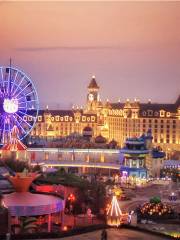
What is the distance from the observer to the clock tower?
43312mm

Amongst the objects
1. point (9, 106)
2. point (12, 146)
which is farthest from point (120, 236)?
point (12, 146)

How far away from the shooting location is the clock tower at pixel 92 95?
43.3 m

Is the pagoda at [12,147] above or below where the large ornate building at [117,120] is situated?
below

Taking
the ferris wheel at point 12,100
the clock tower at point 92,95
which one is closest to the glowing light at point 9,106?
the ferris wheel at point 12,100

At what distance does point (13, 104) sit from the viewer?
58.4 ft

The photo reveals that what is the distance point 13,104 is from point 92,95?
26.7 m

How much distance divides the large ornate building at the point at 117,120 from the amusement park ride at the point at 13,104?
1650cm

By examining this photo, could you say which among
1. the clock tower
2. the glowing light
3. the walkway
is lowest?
the walkway

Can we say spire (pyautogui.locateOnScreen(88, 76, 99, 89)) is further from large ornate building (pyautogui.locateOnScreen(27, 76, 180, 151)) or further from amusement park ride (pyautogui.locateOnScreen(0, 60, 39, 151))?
amusement park ride (pyautogui.locateOnScreen(0, 60, 39, 151))

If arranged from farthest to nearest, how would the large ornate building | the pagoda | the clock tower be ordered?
the clock tower, the large ornate building, the pagoda

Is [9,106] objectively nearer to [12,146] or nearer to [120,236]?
[12,146]

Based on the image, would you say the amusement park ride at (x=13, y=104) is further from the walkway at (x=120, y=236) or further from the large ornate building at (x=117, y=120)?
the large ornate building at (x=117, y=120)

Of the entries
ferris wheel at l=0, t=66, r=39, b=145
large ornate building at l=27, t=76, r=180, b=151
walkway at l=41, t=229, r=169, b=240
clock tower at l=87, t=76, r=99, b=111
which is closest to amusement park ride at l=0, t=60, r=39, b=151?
ferris wheel at l=0, t=66, r=39, b=145

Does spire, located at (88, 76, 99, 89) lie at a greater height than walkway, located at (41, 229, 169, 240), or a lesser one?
greater
